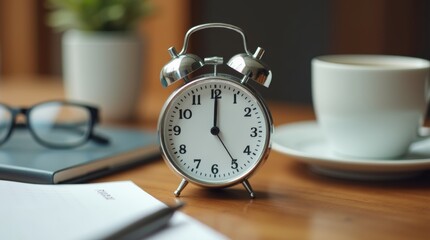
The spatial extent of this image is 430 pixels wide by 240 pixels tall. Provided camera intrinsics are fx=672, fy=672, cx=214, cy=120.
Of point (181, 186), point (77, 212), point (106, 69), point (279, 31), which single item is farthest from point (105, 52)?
point (279, 31)

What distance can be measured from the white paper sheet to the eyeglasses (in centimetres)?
23

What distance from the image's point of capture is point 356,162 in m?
0.81

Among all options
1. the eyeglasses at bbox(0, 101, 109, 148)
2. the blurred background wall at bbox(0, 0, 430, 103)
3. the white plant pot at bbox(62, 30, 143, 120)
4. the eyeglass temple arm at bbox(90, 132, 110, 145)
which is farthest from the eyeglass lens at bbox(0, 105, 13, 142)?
the blurred background wall at bbox(0, 0, 430, 103)

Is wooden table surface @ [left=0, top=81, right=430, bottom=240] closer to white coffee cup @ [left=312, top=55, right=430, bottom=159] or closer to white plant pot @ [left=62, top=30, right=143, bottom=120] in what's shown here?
white coffee cup @ [left=312, top=55, right=430, bottom=159]

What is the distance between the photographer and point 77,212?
2.11 feet

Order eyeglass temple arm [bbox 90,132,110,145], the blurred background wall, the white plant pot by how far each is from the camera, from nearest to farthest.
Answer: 1. eyeglass temple arm [bbox 90,132,110,145]
2. the white plant pot
3. the blurred background wall

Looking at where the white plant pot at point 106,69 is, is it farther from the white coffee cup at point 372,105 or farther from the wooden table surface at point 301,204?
the white coffee cup at point 372,105

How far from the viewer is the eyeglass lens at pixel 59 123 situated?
991 mm

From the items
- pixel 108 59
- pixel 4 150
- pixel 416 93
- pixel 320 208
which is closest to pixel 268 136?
pixel 320 208

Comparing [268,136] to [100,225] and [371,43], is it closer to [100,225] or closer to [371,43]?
[100,225]

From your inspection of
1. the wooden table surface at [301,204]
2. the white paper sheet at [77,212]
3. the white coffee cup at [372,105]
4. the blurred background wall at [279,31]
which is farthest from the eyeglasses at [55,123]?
the blurred background wall at [279,31]

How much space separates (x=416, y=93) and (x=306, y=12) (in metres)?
1.05

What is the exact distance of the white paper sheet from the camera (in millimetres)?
589

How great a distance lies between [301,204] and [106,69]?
0.62 m
